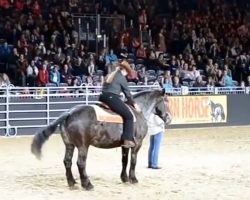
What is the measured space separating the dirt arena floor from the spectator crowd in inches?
210

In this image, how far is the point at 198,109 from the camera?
24.7m

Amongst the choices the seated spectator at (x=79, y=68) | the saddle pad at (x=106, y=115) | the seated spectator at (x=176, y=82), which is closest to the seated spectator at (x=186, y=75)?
the seated spectator at (x=176, y=82)

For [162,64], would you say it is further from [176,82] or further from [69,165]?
[69,165]

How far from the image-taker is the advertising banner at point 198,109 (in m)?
24.2

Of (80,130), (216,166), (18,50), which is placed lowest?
(216,166)

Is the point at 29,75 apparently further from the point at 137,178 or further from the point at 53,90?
the point at 137,178

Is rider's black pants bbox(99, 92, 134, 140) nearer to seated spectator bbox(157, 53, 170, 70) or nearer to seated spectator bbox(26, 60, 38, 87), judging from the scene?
seated spectator bbox(26, 60, 38, 87)

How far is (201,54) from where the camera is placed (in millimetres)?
31047

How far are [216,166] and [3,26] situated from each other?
14.3m

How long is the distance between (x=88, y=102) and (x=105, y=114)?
1180 centimetres

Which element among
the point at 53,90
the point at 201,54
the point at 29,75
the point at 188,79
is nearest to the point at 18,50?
the point at 29,75

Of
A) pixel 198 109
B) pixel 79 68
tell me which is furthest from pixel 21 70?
pixel 198 109

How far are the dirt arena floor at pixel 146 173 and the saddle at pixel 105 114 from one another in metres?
1.10

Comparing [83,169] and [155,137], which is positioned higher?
[155,137]
